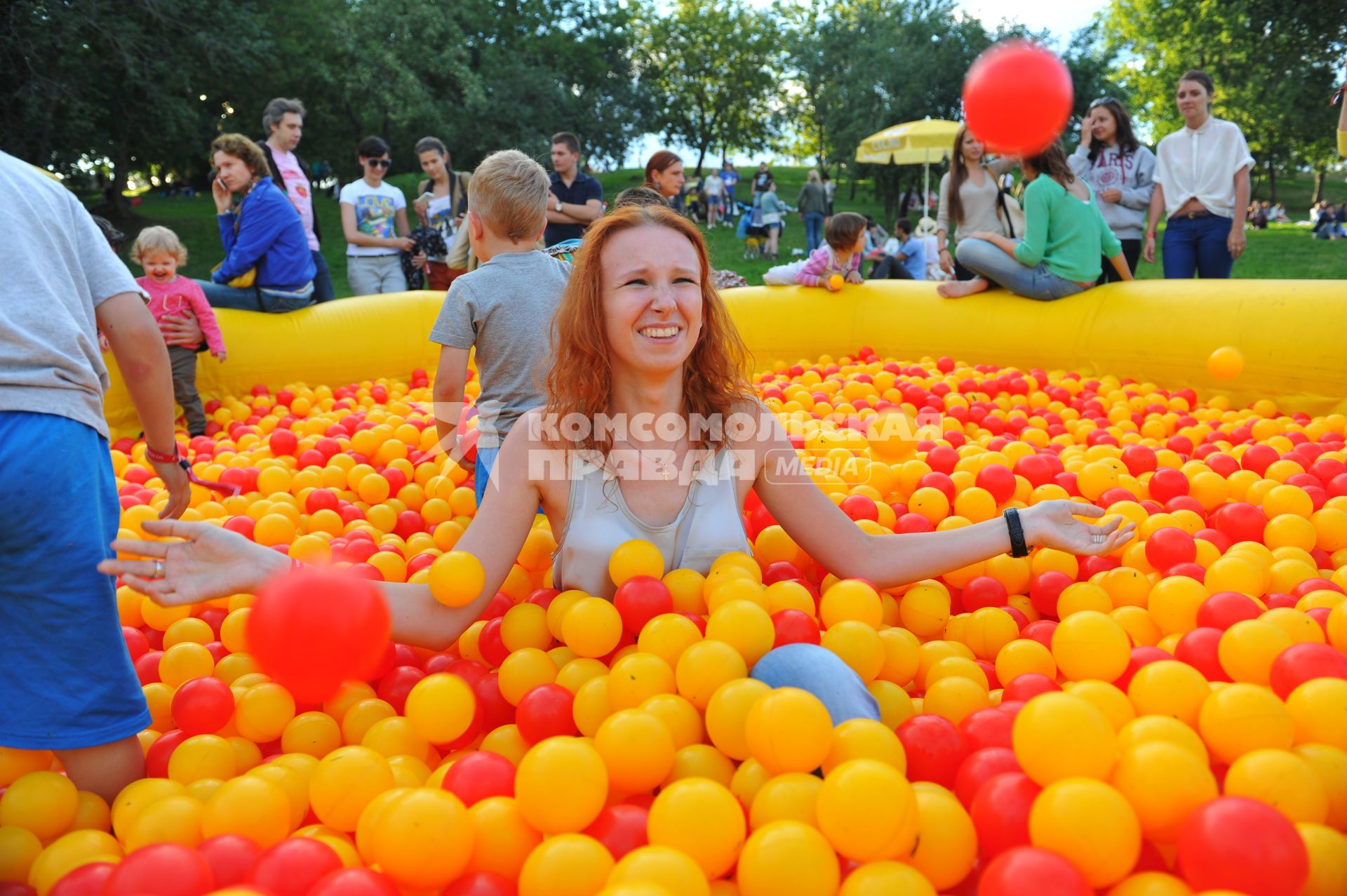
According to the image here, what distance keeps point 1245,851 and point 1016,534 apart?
1.02m

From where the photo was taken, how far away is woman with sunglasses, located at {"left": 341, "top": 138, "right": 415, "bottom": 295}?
6672mm

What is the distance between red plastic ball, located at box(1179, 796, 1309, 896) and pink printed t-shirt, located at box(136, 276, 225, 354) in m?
5.03

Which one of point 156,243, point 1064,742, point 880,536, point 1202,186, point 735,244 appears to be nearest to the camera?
point 1064,742

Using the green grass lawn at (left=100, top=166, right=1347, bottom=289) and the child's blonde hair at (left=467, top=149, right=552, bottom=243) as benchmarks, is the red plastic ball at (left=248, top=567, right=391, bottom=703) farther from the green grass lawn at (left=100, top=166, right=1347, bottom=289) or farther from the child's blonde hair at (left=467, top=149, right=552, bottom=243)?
the green grass lawn at (left=100, top=166, right=1347, bottom=289)

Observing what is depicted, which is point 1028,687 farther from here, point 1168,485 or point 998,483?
point 1168,485

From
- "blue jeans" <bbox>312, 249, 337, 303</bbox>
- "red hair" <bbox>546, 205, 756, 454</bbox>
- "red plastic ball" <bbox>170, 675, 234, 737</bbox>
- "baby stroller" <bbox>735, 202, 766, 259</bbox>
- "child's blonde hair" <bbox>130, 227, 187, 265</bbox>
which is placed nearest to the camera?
"red plastic ball" <bbox>170, 675, 234, 737</bbox>

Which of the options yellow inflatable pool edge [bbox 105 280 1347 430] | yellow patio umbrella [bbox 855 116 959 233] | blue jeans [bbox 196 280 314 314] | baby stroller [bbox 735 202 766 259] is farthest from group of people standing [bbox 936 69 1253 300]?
baby stroller [bbox 735 202 766 259]

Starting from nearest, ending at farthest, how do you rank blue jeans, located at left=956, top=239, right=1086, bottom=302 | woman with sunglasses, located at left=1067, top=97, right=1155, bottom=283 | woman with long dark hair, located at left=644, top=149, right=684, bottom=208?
blue jeans, located at left=956, top=239, right=1086, bottom=302, woman with long dark hair, located at left=644, top=149, right=684, bottom=208, woman with sunglasses, located at left=1067, top=97, right=1155, bottom=283

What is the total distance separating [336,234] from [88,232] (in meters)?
19.5

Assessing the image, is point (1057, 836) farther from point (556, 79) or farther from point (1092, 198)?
point (556, 79)

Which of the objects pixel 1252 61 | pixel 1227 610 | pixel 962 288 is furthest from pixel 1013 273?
pixel 1252 61

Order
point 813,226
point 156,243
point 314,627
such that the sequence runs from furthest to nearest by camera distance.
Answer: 1. point 813,226
2. point 156,243
3. point 314,627

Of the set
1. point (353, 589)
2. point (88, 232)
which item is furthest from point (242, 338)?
point (353, 589)

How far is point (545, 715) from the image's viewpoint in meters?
1.83
